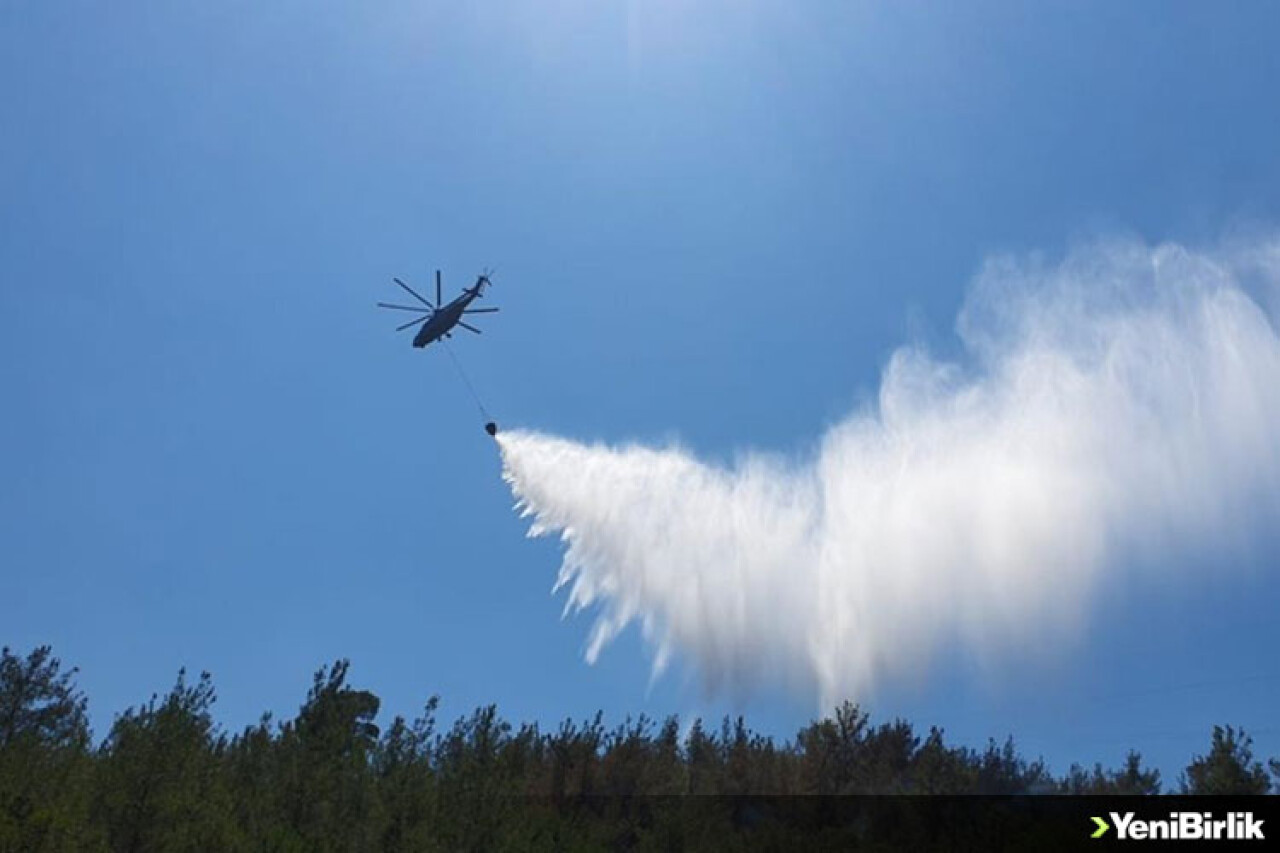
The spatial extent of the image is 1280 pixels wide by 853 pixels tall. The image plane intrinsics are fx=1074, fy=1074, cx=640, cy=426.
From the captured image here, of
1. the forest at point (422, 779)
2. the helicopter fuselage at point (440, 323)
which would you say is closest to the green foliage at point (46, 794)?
the forest at point (422, 779)

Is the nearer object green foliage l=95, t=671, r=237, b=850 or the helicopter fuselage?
green foliage l=95, t=671, r=237, b=850

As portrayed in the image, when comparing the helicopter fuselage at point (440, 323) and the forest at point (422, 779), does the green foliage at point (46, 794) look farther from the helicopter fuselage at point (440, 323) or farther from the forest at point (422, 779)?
the helicopter fuselage at point (440, 323)

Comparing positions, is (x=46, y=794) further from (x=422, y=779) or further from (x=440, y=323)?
(x=440, y=323)

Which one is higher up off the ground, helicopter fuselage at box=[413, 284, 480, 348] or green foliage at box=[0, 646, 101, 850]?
helicopter fuselage at box=[413, 284, 480, 348]

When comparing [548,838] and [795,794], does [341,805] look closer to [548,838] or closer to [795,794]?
[548,838]

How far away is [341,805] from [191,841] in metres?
7.15

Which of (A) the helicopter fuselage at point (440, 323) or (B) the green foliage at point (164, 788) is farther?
(A) the helicopter fuselage at point (440, 323)

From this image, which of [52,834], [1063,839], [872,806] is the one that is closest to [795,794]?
[872,806]

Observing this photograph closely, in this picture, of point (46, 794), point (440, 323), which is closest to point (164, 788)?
point (46, 794)

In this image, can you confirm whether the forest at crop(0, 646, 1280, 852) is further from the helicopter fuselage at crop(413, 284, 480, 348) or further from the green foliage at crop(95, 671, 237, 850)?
the helicopter fuselage at crop(413, 284, 480, 348)

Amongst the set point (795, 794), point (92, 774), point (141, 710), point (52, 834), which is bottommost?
point (52, 834)

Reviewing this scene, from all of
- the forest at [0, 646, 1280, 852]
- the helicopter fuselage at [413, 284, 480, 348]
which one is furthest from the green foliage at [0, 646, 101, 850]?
the helicopter fuselage at [413, 284, 480, 348]

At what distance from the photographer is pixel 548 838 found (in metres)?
41.0

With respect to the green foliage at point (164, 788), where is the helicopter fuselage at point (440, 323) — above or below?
above
